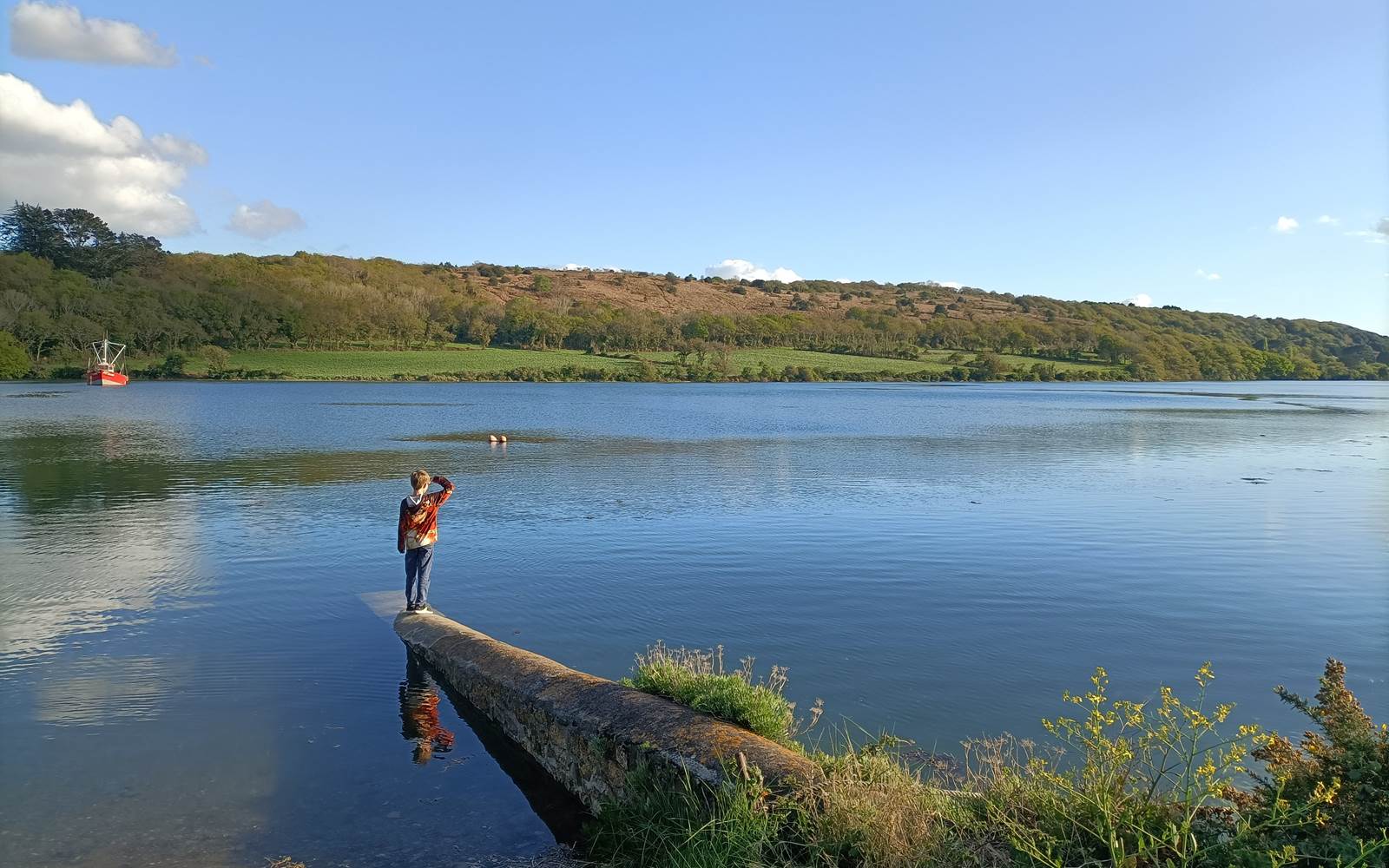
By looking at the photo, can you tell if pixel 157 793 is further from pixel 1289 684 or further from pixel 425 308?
pixel 425 308

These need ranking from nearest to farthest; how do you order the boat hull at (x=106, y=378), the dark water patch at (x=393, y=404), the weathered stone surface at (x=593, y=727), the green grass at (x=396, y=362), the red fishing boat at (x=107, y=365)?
1. the weathered stone surface at (x=593, y=727)
2. the dark water patch at (x=393, y=404)
3. the boat hull at (x=106, y=378)
4. the red fishing boat at (x=107, y=365)
5. the green grass at (x=396, y=362)

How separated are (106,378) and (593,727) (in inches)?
3926

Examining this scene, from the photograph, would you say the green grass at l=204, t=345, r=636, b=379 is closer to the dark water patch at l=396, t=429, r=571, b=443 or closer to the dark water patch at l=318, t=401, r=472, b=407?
the dark water patch at l=318, t=401, r=472, b=407

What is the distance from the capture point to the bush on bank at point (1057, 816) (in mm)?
4508

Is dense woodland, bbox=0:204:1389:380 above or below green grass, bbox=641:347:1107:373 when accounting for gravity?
above

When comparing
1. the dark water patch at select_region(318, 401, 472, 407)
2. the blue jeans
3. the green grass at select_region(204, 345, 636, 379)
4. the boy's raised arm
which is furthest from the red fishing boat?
the blue jeans

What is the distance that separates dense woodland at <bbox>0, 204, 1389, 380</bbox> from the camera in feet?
383

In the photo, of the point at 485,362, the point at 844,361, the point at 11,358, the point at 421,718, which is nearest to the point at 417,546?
the point at 421,718

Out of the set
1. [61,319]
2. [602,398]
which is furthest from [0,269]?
[602,398]

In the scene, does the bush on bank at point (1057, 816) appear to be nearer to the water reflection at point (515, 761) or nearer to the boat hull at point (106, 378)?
Answer: the water reflection at point (515, 761)

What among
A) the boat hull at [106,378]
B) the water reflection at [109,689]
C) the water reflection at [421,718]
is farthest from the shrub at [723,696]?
the boat hull at [106,378]

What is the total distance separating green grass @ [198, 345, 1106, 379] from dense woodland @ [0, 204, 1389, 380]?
5.69 metres

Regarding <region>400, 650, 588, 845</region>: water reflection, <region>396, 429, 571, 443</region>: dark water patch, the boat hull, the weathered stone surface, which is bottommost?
<region>400, 650, 588, 845</region>: water reflection

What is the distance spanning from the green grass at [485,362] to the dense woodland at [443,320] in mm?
5686
